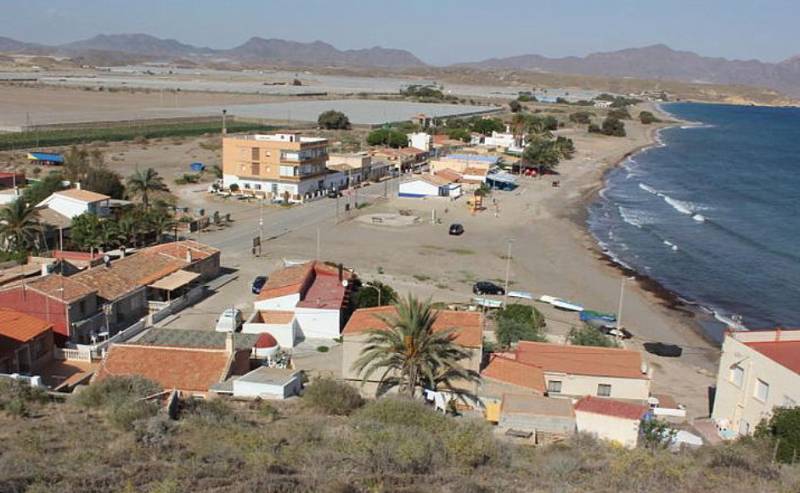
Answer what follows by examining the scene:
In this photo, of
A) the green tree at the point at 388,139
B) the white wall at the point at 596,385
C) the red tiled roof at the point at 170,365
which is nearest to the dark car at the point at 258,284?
the red tiled roof at the point at 170,365

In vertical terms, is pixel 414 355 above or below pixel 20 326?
above

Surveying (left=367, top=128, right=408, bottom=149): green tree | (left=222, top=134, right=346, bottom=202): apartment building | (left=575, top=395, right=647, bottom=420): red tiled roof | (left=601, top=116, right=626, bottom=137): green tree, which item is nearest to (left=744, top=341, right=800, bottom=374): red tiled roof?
(left=575, top=395, right=647, bottom=420): red tiled roof

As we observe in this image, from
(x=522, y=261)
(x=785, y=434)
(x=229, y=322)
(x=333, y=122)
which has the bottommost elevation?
(x=522, y=261)

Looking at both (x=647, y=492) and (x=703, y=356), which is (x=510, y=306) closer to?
(x=703, y=356)

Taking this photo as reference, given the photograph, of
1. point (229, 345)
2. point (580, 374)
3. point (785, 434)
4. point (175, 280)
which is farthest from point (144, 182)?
point (785, 434)

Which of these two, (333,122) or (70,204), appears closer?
(70,204)

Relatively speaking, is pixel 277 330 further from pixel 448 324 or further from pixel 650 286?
pixel 650 286

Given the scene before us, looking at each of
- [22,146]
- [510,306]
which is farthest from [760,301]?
[22,146]
